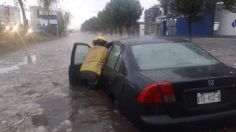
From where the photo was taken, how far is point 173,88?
4.16 meters

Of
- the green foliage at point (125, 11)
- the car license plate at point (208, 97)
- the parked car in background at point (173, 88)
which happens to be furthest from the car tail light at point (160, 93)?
the green foliage at point (125, 11)

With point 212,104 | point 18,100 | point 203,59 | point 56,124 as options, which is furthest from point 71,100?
point 212,104

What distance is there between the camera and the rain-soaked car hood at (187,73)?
4.32 metres

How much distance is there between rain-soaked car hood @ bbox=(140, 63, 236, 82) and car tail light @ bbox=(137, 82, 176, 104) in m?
0.13

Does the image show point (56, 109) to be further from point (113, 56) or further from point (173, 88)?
point (173, 88)

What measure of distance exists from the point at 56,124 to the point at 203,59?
2.62 meters

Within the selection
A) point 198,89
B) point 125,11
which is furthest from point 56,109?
point 125,11

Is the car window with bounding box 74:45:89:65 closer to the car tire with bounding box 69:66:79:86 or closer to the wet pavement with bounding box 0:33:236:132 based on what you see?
the car tire with bounding box 69:66:79:86

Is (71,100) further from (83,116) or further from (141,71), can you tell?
(141,71)

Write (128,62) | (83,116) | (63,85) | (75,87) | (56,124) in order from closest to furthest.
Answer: (128,62), (56,124), (83,116), (75,87), (63,85)

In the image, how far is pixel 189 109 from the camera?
426cm

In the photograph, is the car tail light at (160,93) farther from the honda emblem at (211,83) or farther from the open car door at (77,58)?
the open car door at (77,58)

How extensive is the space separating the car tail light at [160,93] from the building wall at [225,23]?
99.2 feet

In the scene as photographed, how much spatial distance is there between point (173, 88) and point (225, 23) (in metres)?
31.5
